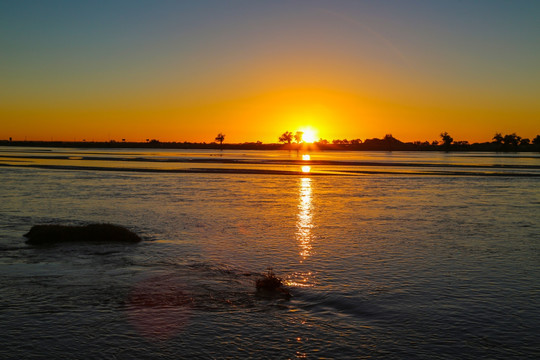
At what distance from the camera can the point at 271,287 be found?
37.6ft

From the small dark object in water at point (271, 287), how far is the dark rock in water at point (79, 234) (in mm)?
7568

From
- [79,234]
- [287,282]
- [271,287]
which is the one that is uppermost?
[79,234]

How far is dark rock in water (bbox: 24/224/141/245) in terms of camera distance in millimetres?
16984

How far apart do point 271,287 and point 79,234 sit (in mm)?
9406

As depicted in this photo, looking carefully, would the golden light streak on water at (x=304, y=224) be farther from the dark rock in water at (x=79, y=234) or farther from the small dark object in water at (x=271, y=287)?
the dark rock in water at (x=79, y=234)

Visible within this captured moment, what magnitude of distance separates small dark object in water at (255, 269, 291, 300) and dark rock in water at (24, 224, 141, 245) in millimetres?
7568

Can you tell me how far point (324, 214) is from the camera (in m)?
25.4

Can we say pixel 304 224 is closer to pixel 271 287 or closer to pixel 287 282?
pixel 287 282

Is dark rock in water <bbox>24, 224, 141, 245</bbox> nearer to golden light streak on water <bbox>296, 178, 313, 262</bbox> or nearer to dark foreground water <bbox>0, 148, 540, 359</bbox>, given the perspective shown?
dark foreground water <bbox>0, 148, 540, 359</bbox>

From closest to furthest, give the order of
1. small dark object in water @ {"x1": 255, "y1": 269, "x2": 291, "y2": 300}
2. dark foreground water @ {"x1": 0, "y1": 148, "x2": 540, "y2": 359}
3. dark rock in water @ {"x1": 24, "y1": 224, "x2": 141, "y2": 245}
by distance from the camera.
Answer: dark foreground water @ {"x1": 0, "y1": 148, "x2": 540, "y2": 359}, small dark object in water @ {"x1": 255, "y1": 269, "x2": 291, "y2": 300}, dark rock in water @ {"x1": 24, "y1": 224, "x2": 141, "y2": 245}

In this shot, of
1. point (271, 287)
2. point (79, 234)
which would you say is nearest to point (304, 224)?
point (79, 234)

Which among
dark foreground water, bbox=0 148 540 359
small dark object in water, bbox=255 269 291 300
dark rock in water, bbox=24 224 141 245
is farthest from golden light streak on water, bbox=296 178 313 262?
dark rock in water, bbox=24 224 141 245

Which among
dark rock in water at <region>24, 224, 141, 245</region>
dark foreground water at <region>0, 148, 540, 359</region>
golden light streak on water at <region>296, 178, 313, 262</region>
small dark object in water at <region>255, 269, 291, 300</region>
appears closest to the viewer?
dark foreground water at <region>0, 148, 540, 359</region>

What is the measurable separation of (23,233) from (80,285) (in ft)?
27.7
